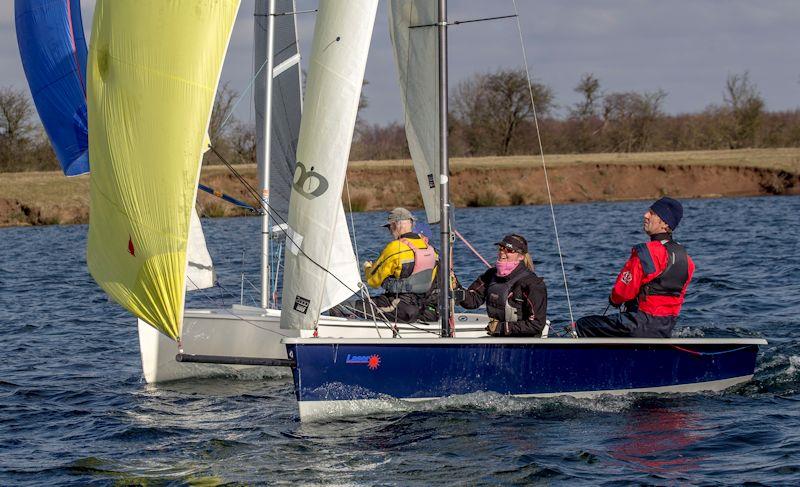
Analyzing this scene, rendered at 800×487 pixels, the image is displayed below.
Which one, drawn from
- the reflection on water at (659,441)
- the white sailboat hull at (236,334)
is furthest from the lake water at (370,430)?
the white sailboat hull at (236,334)

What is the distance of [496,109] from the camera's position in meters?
73.3

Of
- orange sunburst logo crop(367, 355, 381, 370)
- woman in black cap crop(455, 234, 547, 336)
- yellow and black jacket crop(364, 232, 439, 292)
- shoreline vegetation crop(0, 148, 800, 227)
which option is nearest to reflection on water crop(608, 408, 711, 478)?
woman in black cap crop(455, 234, 547, 336)

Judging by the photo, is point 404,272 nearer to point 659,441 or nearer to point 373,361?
point 373,361

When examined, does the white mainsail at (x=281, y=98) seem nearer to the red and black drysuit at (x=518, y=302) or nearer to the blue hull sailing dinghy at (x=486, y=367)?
the red and black drysuit at (x=518, y=302)

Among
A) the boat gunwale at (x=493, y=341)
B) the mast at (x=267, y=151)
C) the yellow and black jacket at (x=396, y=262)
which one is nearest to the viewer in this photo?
the boat gunwale at (x=493, y=341)

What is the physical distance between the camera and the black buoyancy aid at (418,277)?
10.7 m

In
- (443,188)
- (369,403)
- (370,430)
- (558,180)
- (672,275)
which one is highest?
(558,180)

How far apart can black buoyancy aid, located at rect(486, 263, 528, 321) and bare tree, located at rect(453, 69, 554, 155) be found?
198 feet

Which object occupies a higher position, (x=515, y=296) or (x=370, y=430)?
(x=515, y=296)

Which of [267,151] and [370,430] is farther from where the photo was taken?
[267,151]

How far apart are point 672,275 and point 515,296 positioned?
1.27 m

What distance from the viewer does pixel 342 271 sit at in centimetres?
1092

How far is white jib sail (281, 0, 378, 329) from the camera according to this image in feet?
29.2

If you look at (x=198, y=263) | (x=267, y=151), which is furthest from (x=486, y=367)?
(x=267, y=151)
